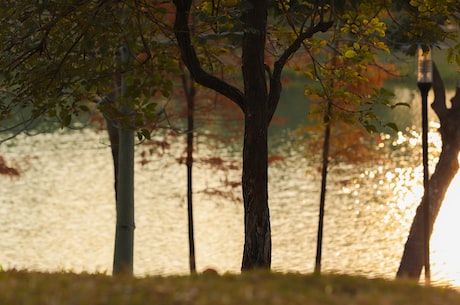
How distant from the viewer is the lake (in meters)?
30.7

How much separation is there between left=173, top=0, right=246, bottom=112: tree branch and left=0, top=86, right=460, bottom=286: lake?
35.2ft

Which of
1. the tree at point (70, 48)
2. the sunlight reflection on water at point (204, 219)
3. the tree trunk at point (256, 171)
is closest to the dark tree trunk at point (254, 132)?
the tree trunk at point (256, 171)

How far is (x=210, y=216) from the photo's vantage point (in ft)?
123

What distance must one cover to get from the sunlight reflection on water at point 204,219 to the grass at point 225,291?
61.8 ft

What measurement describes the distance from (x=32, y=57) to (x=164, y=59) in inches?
83.6

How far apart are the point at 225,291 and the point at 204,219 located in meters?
29.6

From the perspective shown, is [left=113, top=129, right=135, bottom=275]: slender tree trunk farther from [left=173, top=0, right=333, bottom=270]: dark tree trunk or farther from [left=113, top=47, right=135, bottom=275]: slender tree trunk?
[left=173, top=0, right=333, bottom=270]: dark tree trunk

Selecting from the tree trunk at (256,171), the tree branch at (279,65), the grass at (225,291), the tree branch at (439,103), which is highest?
the tree branch at (439,103)

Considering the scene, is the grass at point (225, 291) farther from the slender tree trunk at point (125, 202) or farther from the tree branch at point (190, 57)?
the slender tree trunk at point (125, 202)

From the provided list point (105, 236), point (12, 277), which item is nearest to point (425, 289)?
point (12, 277)

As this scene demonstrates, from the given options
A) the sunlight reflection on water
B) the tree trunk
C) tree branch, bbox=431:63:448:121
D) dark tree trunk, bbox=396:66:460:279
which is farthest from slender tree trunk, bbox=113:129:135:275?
the sunlight reflection on water

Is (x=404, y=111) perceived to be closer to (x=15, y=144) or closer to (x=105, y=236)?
(x=15, y=144)

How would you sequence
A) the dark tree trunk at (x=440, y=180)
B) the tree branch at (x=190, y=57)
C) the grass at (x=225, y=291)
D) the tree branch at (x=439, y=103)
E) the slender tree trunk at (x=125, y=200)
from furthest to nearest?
the tree branch at (x=439, y=103), the dark tree trunk at (x=440, y=180), the slender tree trunk at (x=125, y=200), the tree branch at (x=190, y=57), the grass at (x=225, y=291)

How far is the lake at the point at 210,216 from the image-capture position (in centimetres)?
3072
